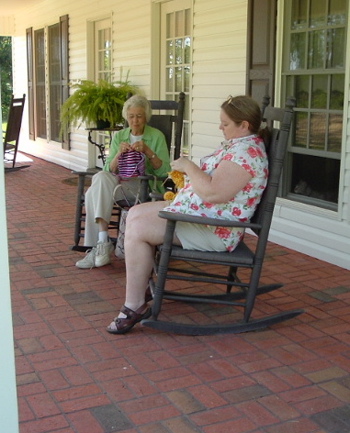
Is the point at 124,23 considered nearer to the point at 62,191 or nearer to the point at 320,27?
the point at 62,191

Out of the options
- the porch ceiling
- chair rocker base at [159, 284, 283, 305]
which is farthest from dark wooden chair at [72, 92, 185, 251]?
the porch ceiling

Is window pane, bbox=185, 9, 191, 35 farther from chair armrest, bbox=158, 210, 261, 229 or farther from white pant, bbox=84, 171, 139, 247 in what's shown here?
chair armrest, bbox=158, 210, 261, 229

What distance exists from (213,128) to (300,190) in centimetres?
131

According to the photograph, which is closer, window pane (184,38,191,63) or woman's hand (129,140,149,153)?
woman's hand (129,140,149,153)

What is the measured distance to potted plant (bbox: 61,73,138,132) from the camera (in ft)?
23.0

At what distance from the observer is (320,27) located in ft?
14.1

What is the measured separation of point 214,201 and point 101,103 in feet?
13.9

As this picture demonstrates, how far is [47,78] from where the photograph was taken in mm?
10398

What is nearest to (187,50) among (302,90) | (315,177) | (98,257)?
(302,90)

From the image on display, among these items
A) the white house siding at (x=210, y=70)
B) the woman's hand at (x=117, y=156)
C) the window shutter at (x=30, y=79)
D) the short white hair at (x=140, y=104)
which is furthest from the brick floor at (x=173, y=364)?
the window shutter at (x=30, y=79)

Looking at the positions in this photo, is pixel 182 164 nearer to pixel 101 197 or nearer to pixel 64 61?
pixel 101 197

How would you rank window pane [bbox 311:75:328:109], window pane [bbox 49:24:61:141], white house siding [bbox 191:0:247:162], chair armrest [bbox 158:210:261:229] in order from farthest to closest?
window pane [bbox 49:24:61:141], white house siding [bbox 191:0:247:162], window pane [bbox 311:75:328:109], chair armrest [bbox 158:210:261:229]

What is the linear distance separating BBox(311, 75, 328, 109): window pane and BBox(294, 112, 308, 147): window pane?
127 mm

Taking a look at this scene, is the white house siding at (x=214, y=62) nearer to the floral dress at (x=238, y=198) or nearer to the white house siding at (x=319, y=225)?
the white house siding at (x=319, y=225)
